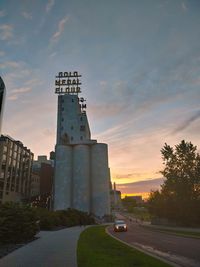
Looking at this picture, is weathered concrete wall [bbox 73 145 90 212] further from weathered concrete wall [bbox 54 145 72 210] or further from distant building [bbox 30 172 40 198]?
distant building [bbox 30 172 40 198]

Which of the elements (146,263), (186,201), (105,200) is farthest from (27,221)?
(105,200)

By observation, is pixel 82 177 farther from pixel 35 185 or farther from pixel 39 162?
pixel 39 162

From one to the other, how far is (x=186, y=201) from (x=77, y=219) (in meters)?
23.4

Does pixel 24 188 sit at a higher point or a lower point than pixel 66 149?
lower

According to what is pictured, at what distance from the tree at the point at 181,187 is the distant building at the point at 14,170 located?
47.1m

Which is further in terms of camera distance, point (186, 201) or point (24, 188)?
point (24, 188)

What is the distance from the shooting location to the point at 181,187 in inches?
1773

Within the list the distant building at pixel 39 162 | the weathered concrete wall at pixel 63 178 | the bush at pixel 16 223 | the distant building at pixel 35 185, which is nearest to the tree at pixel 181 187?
the bush at pixel 16 223

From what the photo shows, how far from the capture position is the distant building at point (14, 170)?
251 feet

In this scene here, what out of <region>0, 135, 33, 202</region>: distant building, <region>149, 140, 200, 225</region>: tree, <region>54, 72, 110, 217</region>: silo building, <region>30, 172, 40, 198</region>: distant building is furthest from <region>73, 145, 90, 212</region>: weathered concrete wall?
<region>149, 140, 200, 225</region>: tree

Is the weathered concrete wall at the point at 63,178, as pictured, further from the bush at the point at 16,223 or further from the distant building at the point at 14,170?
the bush at the point at 16,223

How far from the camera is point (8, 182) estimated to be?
79.6 m

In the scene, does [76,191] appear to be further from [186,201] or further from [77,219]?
[186,201]

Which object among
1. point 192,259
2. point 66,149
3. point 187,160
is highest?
point 66,149
